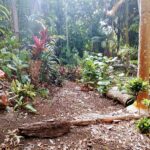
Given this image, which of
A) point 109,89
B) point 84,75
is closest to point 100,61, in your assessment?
point 84,75

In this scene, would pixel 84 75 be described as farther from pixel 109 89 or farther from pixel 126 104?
pixel 126 104

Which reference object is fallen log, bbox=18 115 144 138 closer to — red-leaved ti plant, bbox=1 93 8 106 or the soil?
the soil

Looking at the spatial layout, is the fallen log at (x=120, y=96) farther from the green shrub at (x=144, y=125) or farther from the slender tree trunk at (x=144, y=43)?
the green shrub at (x=144, y=125)

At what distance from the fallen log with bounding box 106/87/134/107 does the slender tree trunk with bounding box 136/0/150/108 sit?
641mm

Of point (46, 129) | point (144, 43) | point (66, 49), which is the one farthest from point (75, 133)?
point (66, 49)

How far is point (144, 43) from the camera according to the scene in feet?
15.4

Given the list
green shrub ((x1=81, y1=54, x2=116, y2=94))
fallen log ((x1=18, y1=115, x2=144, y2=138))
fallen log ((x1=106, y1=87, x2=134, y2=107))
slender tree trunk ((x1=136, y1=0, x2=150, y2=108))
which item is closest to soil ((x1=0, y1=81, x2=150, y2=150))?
fallen log ((x1=18, y1=115, x2=144, y2=138))

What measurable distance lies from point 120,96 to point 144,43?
62.0 inches

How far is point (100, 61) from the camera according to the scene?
25.5 feet

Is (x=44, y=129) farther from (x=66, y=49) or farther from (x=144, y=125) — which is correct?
(x=66, y=49)

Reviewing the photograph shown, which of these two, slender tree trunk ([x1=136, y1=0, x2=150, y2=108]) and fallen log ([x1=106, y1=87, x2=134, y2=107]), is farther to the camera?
fallen log ([x1=106, y1=87, x2=134, y2=107])

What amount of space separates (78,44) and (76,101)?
8.94 metres

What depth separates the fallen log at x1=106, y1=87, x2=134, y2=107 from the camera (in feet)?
18.1

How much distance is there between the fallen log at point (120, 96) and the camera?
18.1ft
